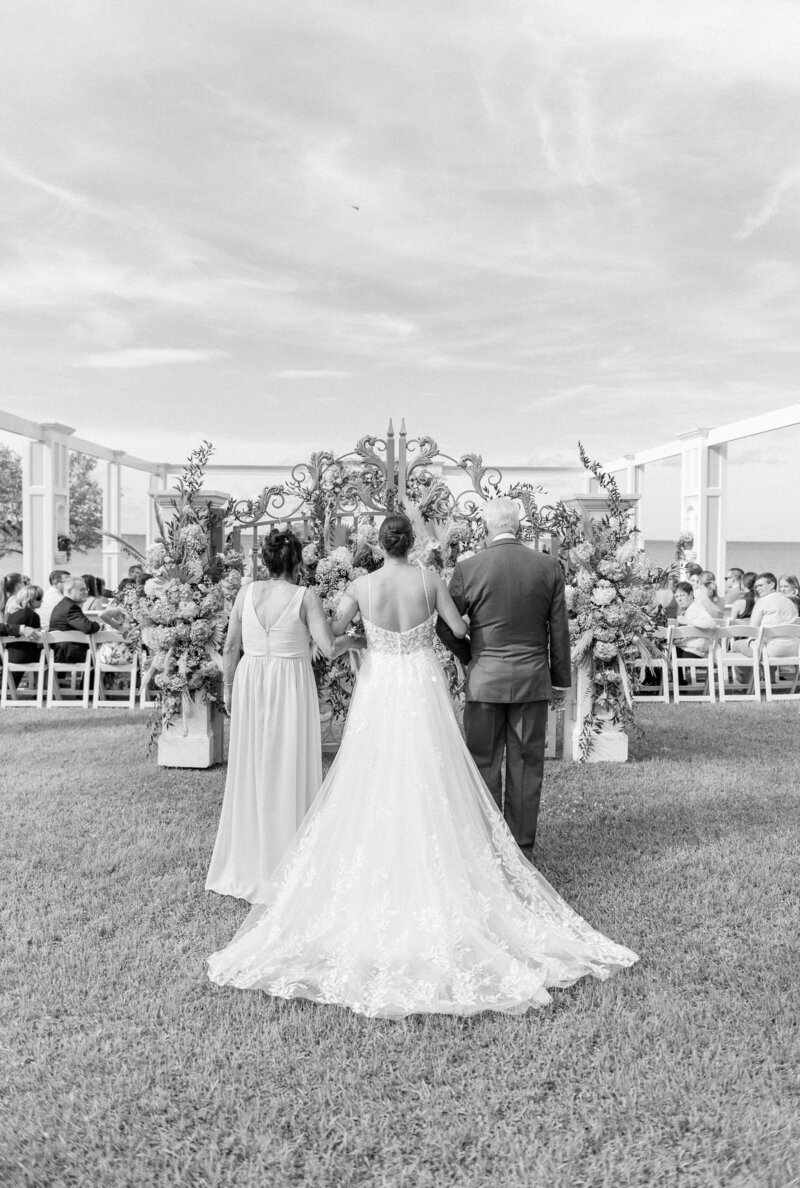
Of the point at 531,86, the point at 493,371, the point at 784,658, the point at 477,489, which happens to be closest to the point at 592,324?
the point at 493,371

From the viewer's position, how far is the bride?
3146mm

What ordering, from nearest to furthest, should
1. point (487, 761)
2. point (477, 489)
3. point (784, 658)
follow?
point (487, 761) < point (477, 489) < point (784, 658)

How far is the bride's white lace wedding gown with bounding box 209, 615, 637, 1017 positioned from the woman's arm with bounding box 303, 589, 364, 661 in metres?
0.20

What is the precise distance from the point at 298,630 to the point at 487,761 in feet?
3.90

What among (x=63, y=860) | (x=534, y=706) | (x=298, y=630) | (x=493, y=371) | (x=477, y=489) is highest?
(x=493, y=371)

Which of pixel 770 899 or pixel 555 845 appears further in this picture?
pixel 555 845

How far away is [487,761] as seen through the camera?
4.55 meters

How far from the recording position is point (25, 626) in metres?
8.98

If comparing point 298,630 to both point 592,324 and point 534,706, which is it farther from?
point 592,324

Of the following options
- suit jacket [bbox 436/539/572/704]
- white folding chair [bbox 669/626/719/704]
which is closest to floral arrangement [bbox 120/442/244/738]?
suit jacket [bbox 436/539/572/704]

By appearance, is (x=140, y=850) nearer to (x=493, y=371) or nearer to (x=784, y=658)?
(x=784, y=658)

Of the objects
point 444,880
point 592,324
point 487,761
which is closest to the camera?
point 444,880

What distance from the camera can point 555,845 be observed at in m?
4.81

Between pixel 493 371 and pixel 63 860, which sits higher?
pixel 493 371
